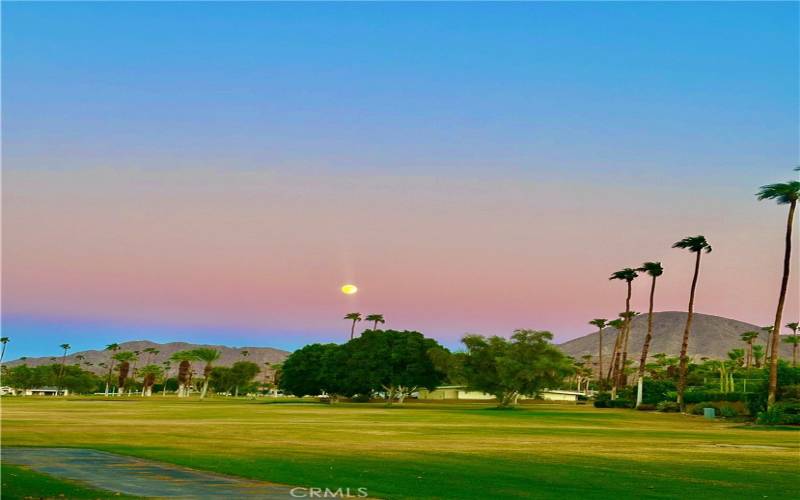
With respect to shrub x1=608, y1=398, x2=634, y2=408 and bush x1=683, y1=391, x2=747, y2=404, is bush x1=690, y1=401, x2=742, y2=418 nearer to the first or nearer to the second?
bush x1=683, y1=391, x2=747, y2=404

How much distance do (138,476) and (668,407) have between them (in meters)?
79.8

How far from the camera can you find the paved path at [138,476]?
1750 centimetres

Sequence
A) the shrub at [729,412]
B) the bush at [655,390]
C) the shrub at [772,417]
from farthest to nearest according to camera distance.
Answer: the bush at [655,390] → the shrub at [729,412] → the shrub at [772,417]

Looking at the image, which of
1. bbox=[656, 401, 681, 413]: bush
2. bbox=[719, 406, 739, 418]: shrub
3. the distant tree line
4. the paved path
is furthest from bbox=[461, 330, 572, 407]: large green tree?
the paved path

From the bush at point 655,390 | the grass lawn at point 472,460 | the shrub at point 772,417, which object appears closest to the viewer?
the grass lawn at point 472,460

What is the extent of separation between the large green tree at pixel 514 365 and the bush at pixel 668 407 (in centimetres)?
1504

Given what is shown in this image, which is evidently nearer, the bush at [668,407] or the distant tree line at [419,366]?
the bush at [668,407]

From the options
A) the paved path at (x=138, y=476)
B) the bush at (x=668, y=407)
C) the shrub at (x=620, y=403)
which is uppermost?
the paved path at (x=138, y=476)

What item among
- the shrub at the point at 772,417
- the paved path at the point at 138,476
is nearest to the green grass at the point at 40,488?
the paved path at the point at 138,476

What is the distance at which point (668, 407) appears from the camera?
90.4 m

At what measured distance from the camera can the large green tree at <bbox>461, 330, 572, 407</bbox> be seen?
105m

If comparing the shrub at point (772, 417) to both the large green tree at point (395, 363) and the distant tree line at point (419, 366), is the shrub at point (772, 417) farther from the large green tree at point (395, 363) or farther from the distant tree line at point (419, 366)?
the large green tree at point (395, 363)

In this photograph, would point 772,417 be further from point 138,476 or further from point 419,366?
point 419,366

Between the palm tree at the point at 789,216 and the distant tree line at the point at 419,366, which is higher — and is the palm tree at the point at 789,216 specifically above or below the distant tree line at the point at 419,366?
above
